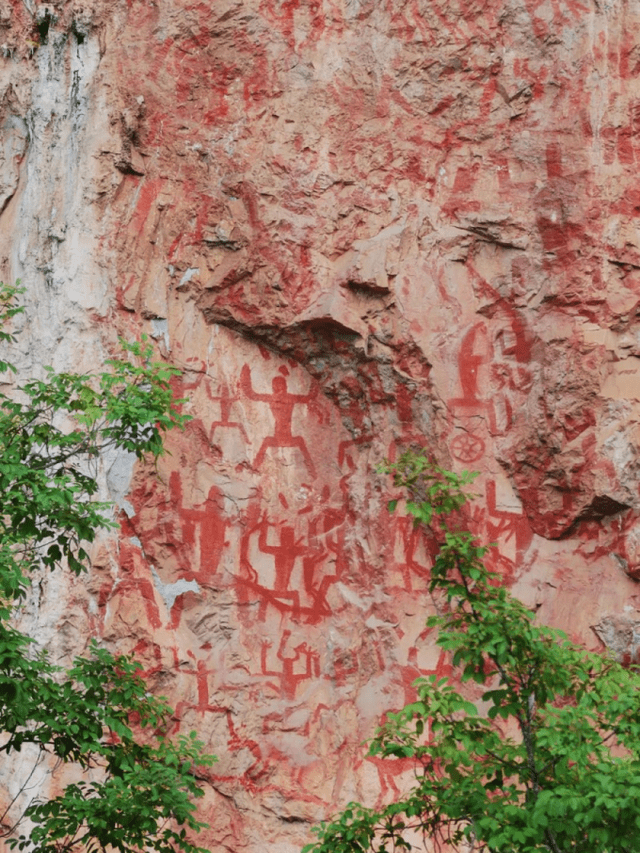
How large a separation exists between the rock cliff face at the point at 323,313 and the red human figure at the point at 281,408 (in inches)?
0.7

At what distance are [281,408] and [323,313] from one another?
0.89 m

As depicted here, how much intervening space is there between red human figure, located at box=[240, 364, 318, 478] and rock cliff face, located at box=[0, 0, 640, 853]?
19 mm

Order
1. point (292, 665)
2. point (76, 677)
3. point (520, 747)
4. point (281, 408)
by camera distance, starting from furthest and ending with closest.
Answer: point (281, 408)
point (292, 665)
point (76, 677)
point (520, 747)

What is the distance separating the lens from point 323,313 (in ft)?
30.1

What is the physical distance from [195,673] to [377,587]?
5.20 ft

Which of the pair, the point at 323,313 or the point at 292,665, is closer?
the point at 292,665

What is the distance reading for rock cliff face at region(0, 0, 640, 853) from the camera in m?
8.76

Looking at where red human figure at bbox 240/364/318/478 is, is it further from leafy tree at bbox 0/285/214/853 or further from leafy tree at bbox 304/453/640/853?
leafy tree at bbox 304/453/640/853

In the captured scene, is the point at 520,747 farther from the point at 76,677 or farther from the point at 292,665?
the point at 292,665

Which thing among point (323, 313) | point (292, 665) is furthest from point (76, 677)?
point (323, 313)

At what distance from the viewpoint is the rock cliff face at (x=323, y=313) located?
8.76 metres

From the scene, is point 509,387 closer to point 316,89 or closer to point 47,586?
point 316,89

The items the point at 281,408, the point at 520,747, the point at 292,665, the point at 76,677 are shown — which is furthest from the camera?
the point at 281,408

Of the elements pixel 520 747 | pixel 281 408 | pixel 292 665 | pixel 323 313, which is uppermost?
pixel 323 313
